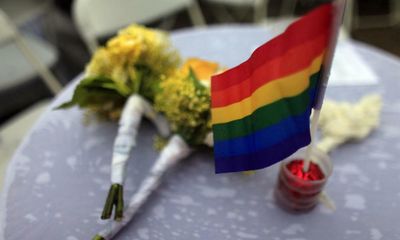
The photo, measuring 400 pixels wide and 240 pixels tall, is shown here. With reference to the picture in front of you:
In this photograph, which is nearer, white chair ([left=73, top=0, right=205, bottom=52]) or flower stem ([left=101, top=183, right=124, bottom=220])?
flower stem ([left=101, top=183, right=124, bottom=220])

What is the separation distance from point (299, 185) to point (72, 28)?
2.04m

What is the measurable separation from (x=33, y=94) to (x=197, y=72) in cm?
139

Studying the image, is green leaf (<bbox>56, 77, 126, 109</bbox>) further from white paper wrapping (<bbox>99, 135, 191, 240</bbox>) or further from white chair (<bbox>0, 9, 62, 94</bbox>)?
white chair (<bbox>0, 9, 62, 94</bbox>)

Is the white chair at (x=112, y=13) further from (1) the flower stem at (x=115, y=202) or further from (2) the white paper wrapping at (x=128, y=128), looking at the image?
(1) the flower stem at (x=115, y=202)

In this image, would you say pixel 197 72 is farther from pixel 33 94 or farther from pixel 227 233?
pixel 33 94

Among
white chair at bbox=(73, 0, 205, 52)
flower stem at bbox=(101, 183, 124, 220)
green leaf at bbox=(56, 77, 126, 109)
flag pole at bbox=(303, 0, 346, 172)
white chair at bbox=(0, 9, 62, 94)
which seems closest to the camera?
flag pole at bbox=(303, 0, 346, 172)

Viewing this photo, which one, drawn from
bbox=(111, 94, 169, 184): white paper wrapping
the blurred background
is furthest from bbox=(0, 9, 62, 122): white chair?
bbox=(111, 94, 169, 184): white paper wrapping

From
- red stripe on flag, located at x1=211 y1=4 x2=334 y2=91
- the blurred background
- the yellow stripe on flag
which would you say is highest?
red stripe on flag, located at x1=211 y1=4 x2=334 y2=91

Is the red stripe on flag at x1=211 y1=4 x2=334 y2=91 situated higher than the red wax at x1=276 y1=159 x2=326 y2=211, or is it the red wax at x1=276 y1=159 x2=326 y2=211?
the red stripe on flag at x1=211 y1=4 x2=334 y2=91

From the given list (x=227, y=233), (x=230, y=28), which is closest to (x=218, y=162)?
(x=227, y=233)

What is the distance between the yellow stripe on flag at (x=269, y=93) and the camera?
535 mm

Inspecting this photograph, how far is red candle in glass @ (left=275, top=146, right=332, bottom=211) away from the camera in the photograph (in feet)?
2.31

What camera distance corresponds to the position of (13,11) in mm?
2107

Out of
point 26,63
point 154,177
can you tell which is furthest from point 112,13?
point 154,177
